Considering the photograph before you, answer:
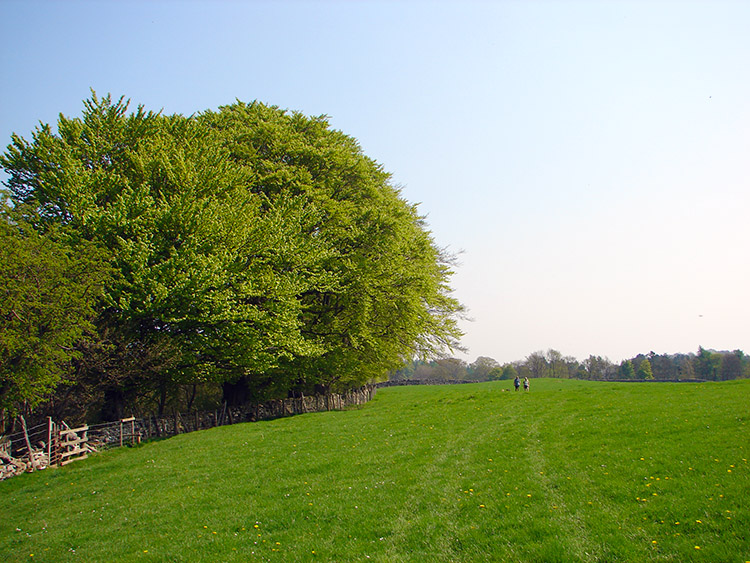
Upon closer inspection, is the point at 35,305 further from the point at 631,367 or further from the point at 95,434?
the point at 631,367

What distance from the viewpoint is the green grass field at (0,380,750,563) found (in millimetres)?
8945

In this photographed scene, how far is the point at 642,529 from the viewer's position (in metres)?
8.81

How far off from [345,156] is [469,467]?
28.0 m

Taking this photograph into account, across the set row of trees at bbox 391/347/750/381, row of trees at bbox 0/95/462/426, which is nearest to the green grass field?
row of trees at bbox 0/95/462/426

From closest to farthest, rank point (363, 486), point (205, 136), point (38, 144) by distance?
point (363, 486) → point (38, 144) → point (205, 136)

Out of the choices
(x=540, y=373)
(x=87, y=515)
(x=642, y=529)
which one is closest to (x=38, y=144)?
(x=87, y=515)

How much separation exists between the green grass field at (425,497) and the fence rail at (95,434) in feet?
3.82

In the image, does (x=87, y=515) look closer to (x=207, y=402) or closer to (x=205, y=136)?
(x=205, y=136)

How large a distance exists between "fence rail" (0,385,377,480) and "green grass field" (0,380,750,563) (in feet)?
3.82

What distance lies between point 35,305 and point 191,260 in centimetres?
772

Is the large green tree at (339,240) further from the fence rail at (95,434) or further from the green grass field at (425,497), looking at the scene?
the green grass field at (425,497)

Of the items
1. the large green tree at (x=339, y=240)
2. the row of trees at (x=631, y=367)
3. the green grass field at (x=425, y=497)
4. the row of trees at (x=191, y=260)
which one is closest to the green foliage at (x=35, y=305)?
the row of trees at (x=191, y=260)

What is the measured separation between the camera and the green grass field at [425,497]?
8.95m

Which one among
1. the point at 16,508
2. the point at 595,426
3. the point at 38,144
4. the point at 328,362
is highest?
the point at 38,144
